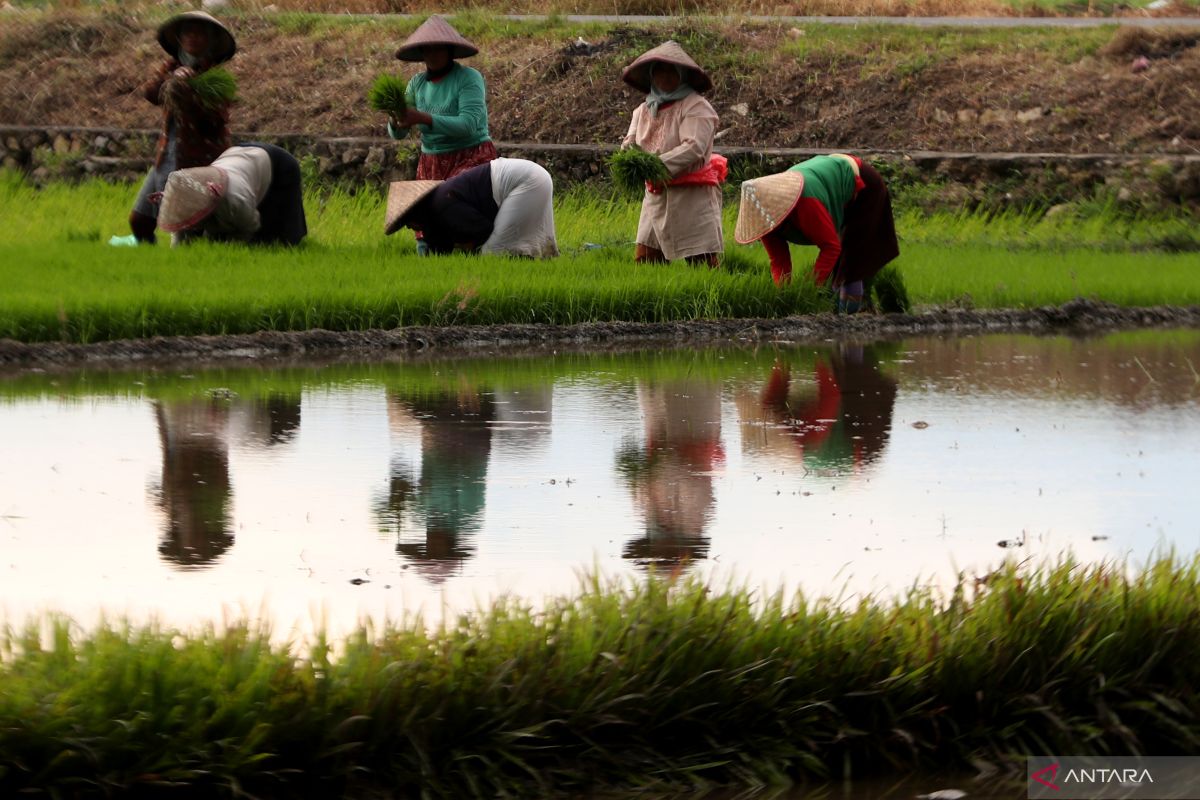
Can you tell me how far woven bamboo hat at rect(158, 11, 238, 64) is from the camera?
38.7 feet

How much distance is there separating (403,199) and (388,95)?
78 centimetres

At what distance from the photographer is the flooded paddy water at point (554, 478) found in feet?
16.1

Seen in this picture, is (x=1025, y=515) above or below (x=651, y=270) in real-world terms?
below

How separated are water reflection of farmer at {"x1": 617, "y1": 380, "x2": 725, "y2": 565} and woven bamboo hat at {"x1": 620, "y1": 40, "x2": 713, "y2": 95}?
9.75 ft

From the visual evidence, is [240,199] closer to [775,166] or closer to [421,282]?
[421,282]

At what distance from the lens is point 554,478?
635cm

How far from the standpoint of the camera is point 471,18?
76.9ft

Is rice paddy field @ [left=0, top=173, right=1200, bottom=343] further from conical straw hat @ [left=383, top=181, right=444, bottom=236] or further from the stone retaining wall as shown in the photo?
the stone retaining wall

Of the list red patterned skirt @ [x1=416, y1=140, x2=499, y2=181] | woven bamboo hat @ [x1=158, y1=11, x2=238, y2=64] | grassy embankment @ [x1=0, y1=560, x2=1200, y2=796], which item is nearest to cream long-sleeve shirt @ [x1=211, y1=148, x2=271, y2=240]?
woven bamboo hat @ [x1=158, y1=11, x2=238, y2=64]

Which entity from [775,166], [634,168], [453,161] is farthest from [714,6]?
[634,168]

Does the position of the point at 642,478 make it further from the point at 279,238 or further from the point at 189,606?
the point at 279,238

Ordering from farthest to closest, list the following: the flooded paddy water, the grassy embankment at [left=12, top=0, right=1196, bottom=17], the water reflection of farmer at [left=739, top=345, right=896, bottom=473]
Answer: the grassy embankment at [left=12, top=0, right=1196, bottom=17] → the water reflection of farmer at [left=739, top=345, right=896, bottom=473] → the flooded paddy water

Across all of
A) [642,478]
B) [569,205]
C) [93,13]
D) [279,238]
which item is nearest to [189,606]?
[642,478]

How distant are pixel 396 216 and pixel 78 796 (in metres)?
8.87
